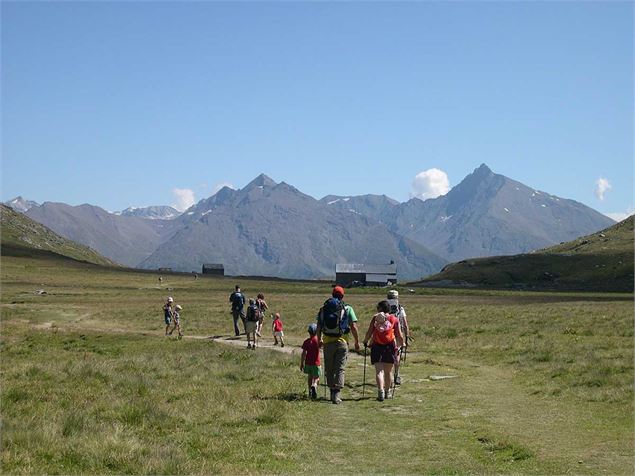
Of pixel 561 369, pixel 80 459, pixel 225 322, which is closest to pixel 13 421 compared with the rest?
pixel 80 459

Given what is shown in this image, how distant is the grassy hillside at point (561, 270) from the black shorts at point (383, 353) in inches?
4505

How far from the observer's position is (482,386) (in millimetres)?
20359

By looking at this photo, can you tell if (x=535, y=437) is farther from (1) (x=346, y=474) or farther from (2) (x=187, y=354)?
(2) (x=187, y=354)

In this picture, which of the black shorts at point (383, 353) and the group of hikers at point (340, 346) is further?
the black shorts at point (383, 353)

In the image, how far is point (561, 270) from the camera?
154250mm

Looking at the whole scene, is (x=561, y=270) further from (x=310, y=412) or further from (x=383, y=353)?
(x=310, y=412)

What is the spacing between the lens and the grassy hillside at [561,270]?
136 meters

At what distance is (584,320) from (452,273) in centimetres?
13136

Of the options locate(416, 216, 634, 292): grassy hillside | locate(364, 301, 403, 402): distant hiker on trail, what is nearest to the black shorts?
locate(364, 301, 403, 402): distant hiker on trail

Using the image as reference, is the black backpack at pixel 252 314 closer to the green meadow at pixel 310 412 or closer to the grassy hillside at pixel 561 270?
the green meadow at pixel 310 412

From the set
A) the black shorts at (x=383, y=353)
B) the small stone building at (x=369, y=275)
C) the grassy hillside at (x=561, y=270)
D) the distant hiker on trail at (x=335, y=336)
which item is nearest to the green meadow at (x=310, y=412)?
the distant hiker on trail at (x=335, y=336)

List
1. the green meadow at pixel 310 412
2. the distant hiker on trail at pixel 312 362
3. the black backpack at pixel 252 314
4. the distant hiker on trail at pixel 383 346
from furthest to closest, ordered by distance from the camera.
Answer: the black backpack at pixel 252 314
the distant hiker on trail at pixel 312 362
the distant hiker on trail at pixel 383 346
the green meadow at pixel 310 412

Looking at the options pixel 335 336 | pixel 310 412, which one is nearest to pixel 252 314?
pixel 335 336

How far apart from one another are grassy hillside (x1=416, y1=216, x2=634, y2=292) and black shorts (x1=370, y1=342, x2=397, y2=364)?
114426mm
